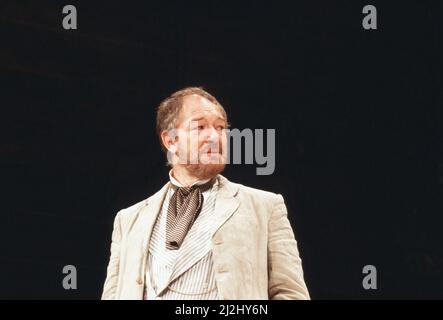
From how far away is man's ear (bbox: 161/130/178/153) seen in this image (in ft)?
10.7

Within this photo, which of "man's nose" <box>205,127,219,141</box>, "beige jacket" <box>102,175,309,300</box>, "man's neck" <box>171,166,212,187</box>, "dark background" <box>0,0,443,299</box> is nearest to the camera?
"beige jacket" <box>102,175,309,300</box>

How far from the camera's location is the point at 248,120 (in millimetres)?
4465

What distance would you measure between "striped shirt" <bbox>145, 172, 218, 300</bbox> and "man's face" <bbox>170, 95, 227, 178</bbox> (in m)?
0.14

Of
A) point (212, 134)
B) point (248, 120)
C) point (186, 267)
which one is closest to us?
point (186, 267)

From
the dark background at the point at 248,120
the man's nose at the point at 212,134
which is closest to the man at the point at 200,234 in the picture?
the man's nose at the point at 212,134

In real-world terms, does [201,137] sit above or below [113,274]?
above

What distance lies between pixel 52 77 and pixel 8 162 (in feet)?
1.28

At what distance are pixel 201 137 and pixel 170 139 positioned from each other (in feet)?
0.53

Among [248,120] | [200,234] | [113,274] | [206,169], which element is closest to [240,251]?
[200,234]

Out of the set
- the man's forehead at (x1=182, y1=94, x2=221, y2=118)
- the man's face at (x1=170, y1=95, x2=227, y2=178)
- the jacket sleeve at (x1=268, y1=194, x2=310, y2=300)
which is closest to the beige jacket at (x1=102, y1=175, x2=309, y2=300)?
the jacket sleeve at (x1=268, y1=194, x2=310, y2=300)

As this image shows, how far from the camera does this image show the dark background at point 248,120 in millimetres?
4242

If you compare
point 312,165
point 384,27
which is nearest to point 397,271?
point 312,165

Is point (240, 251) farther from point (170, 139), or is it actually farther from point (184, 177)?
point (170, 139)

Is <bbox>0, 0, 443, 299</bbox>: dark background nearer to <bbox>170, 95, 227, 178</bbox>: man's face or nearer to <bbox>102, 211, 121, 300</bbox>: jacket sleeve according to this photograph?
<bbox>102, 211, 121, 300</bbox>: jacket sleeve
